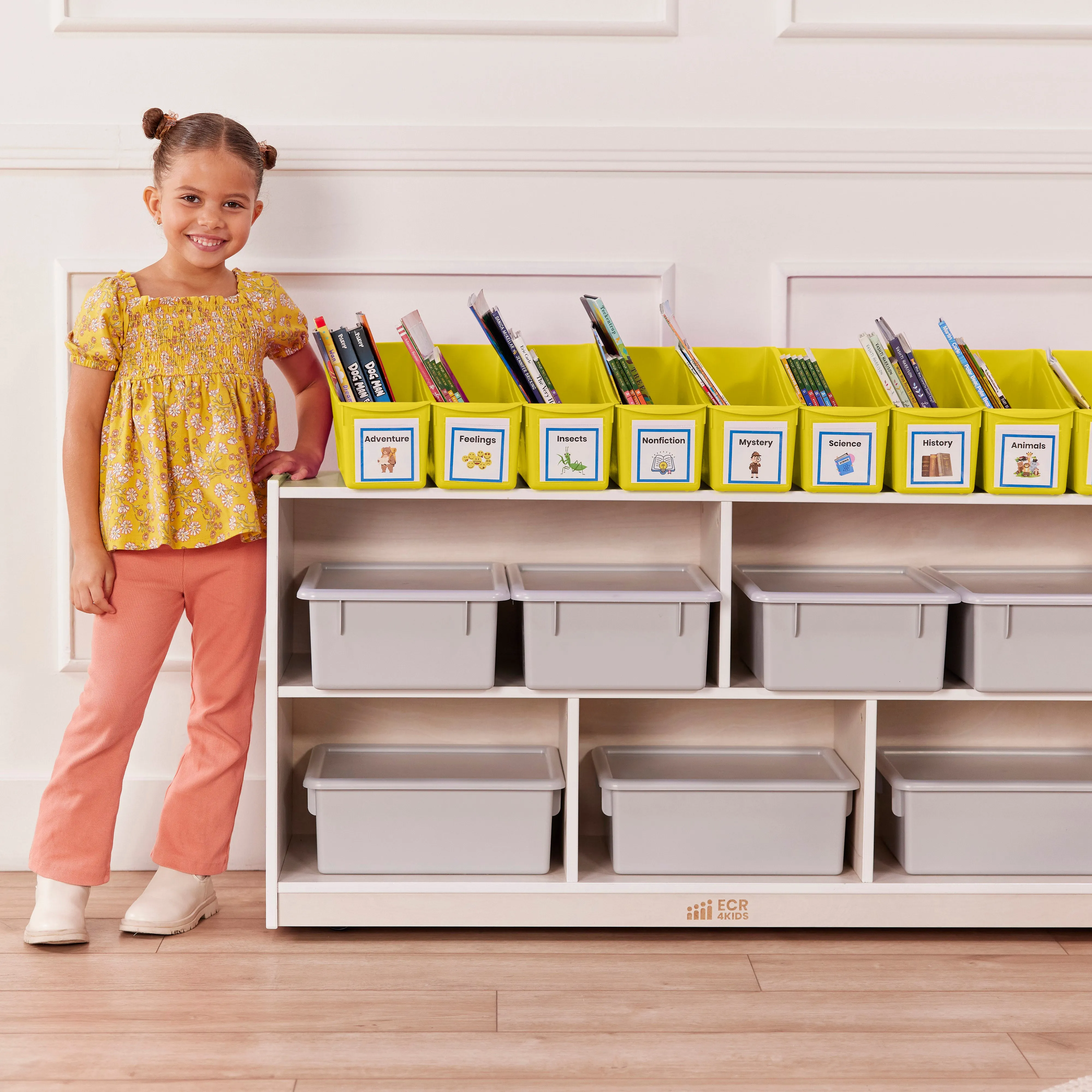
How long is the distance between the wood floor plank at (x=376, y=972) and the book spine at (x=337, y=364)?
33.4 inches

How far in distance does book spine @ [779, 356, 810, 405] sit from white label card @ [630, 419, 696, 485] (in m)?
0.19

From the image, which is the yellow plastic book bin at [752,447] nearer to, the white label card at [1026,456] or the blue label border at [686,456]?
the blue label border at [686,456]

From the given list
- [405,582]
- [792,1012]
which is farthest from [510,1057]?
[405,582]

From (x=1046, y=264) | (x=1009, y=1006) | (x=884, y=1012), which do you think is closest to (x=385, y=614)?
(x=884, y=1012)

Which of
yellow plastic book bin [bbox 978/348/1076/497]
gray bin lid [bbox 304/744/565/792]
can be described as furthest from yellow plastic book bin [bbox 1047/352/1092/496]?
gray bin lid [bbox 304/744/565/792]

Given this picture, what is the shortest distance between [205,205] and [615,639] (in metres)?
0.89

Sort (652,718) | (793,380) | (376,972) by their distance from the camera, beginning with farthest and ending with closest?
1. (652,718)
2. (793,380)
3. (376,972)

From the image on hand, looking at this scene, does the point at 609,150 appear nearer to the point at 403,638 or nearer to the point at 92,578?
the point at 403,638

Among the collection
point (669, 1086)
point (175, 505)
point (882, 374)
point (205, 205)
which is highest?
point (205, 205)

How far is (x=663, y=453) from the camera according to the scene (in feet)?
5.33

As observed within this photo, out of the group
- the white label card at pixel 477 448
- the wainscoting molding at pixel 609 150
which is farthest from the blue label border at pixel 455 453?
the wainscoting molding at pixel 609 150

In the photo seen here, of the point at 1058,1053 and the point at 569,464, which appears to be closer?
the point at 1058,1053

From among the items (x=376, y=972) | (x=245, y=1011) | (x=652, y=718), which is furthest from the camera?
(x=652, y=718)

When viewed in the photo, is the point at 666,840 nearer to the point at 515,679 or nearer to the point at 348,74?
the point at 515,679
